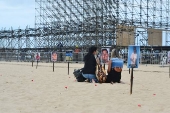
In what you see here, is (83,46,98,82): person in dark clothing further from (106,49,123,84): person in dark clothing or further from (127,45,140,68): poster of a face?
(127,45,140,68): poster of a face

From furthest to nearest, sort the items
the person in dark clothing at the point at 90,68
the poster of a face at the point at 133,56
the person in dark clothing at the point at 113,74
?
the person in dark clothing at the point at 90,68
the person in dark clothing at the point at 113,74
the poster of a face at the point at 133,56

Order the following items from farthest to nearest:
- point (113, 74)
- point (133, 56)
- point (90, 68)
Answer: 1. point (90, 68)
2. point (113, 74)
3. point (133, 56)

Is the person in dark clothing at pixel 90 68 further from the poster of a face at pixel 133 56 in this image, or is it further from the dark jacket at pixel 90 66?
the poster of a face at pixel 133 56

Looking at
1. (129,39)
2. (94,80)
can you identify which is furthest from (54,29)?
(94,80)

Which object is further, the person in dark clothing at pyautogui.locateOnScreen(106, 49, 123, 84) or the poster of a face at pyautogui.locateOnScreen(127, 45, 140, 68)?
the person in dark clothing at pyautogui.locateOnScreen(106, 49, 123, 84)

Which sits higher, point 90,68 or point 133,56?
point 133,56

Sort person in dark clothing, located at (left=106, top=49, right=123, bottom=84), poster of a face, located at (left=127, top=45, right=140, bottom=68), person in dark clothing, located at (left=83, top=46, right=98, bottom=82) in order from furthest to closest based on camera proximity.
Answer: person in dark clothing, located at (left=83, top=46, right=98, bottom=82), person in dark clothing, located at (left=106, top=49, right=123, bottom=84), poster of a face, located at (left=127, top=45, right=140, bottom=68)

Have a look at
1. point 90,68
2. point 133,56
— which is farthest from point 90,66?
point 133,56

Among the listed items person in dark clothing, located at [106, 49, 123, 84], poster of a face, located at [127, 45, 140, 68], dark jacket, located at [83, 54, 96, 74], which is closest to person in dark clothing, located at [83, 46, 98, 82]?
dark jacket, located at [83, 54, 96, 74]

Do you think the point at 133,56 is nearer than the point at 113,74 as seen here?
Yes

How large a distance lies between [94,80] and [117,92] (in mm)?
2481

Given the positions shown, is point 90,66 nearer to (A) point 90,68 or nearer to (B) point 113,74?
(A) point 90,68

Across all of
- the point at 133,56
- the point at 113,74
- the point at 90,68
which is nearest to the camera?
the point at 133,56

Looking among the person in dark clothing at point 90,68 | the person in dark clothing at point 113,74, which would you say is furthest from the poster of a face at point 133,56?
the person in dark clothing at point 90,68
